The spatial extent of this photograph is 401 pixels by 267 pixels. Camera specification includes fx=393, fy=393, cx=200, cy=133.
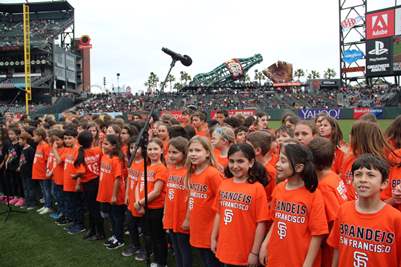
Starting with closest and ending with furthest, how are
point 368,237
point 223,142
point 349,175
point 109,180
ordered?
point 368,237 → point 349,175 → point 223,142 → point 109,180

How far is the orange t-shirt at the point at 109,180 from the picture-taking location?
19.7 ft

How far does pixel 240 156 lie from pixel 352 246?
4.11 feet

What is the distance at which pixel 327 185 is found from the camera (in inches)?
128

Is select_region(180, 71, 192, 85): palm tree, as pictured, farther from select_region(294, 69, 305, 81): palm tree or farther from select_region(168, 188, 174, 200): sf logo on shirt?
select_region(168, 188, 174, 200): sf logo on shirt

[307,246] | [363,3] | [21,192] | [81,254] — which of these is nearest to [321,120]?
[307,246]

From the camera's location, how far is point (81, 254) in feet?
19.7

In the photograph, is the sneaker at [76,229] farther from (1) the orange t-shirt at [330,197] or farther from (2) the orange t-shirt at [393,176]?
(2) the orange t-shirt at [393,176]

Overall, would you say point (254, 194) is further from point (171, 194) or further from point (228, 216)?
point (171, 194)

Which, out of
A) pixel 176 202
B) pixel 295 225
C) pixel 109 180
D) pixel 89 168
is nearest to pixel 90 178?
pixel 89 168

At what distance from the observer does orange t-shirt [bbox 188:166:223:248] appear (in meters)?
4.14

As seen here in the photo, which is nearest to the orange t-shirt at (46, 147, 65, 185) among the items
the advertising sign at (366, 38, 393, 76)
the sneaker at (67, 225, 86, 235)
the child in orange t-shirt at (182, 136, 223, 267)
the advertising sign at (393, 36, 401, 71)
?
the sneaker at (67, 225, 86, 235)

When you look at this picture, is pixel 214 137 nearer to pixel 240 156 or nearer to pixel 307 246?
pixel 240 156

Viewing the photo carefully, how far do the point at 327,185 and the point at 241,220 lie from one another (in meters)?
0.82

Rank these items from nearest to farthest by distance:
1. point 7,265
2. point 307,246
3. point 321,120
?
1. point 307,246
2. point 321,120
3. point 7,265
